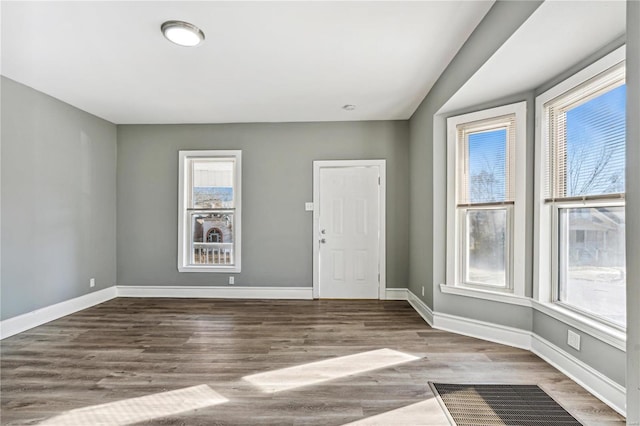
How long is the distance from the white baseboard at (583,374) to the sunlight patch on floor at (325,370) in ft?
3.47

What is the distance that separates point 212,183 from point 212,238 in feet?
2.70

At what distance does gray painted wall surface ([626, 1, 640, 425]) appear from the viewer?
967 mm

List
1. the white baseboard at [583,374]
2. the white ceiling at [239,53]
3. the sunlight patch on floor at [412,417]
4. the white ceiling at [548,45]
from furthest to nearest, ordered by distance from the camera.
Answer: the white ceiling at [239,53]
the white baseboard at [583,374]
the sunlight patch on floor at [412,417]
the white ceiling at [548,45]

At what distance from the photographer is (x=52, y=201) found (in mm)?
3592

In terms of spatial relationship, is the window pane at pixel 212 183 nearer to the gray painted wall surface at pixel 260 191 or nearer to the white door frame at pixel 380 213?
the gray painted wall surface at pixel 260 191

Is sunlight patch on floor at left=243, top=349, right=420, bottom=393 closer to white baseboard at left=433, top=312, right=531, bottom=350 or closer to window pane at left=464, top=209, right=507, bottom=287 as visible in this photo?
white baseboard at left=433, top=312, right=531, bottom=350

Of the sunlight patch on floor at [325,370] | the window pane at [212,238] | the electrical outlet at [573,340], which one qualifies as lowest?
the sunlight patch on floor at [325,370]

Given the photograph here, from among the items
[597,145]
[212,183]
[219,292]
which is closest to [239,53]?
[212,183]

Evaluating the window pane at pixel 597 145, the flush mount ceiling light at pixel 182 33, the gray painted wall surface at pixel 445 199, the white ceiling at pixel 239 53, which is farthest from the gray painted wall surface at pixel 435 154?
the flush mount ceiling light at pixel 182 33

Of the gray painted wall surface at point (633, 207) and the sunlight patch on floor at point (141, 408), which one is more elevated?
the gray painted wall surface at point (633, 207)

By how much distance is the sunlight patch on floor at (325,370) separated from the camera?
2.25 metres

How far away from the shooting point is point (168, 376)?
234 cm

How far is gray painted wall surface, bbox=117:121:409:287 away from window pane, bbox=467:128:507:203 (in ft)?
4.35

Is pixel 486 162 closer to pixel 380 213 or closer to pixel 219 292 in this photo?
pixel 380 213
